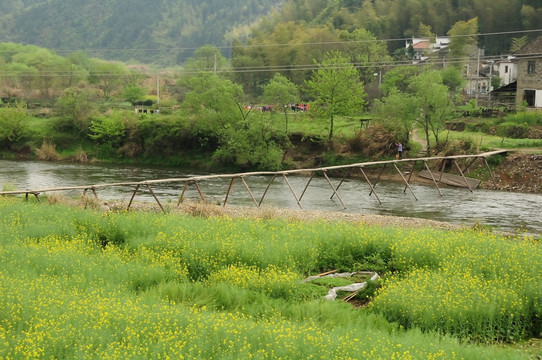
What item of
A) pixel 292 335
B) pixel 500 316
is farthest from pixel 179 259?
pixel 500 316

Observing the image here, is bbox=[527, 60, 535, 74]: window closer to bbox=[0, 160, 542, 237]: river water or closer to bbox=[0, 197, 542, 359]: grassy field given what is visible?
bbox=[0, 160, 542, 237]: river water

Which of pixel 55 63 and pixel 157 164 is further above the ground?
pixel 55 63

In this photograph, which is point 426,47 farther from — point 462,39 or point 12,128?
point 12,128

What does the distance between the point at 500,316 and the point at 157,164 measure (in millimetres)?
51920

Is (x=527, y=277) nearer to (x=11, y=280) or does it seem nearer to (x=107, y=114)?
(x=11, y=280)

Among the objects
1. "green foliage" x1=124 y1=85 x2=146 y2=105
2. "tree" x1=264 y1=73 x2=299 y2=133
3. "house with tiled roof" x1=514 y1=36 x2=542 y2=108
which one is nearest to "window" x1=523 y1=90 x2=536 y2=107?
"house with tiled roof" x1=514 y1=36 x2=542 y2=108

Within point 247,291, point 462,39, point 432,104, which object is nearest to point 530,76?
point 432,104

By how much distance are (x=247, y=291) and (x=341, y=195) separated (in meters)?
26.9

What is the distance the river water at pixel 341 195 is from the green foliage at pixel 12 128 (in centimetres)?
1078

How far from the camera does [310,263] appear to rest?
63.7 feet

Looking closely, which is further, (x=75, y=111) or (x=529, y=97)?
(x=75, y=111)

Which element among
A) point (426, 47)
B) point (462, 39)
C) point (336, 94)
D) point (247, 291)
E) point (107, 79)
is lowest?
point (247, 291)

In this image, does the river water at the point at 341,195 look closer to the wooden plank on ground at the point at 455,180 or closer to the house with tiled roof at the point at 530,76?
the wooden plank on ground at the point at 455,180

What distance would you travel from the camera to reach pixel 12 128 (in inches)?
2660
